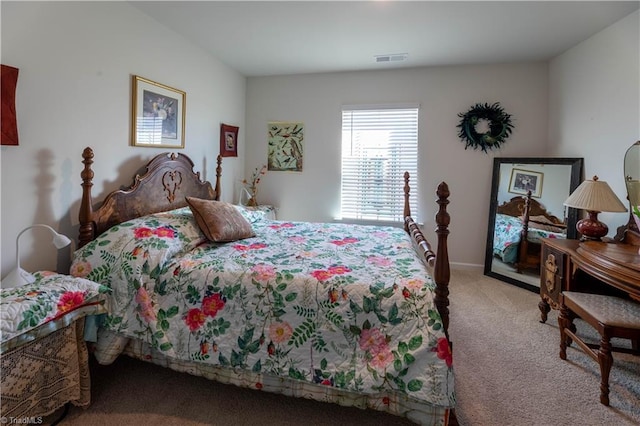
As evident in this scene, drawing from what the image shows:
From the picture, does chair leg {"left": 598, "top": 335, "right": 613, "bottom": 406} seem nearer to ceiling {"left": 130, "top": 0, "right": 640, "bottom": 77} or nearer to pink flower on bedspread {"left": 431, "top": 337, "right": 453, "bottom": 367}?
pink flower on bedspread {"left": 431, "top": 337, "right": 453, "bottom": 367}

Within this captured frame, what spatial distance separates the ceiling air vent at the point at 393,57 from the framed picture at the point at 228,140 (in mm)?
1892

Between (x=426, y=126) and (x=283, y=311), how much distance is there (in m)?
3.15

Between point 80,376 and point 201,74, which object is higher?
point 201,74

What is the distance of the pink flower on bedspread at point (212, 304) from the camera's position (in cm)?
170

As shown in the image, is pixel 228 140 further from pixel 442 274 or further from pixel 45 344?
pixel 442 274

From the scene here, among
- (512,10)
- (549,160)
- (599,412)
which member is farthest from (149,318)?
(549,160)

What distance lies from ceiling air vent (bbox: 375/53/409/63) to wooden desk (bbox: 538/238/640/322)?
7.47 feet

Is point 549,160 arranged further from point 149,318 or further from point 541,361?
point 149,318

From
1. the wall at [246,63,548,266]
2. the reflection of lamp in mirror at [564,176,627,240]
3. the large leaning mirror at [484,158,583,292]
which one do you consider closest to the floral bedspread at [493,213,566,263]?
the large leaning mirror at [484,158,583,292]

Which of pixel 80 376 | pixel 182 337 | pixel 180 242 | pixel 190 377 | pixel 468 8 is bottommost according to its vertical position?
pixel 190 377

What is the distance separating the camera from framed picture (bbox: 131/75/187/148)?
2.58 metres

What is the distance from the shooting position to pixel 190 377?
77.5 inches

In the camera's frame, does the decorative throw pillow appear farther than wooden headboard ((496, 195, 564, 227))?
No

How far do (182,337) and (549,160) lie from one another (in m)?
3.76
